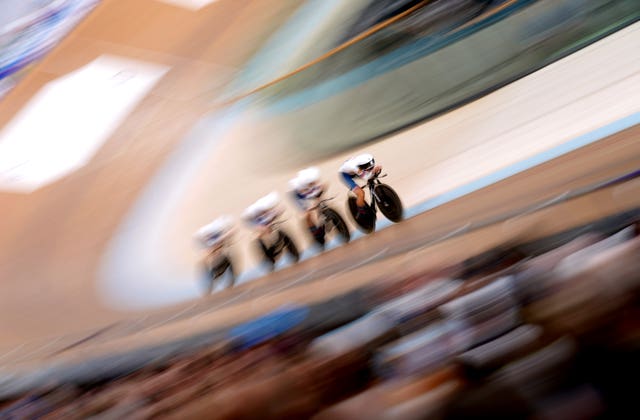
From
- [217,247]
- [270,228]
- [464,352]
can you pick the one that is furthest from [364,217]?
[464,352]

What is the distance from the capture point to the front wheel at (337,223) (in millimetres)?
1917

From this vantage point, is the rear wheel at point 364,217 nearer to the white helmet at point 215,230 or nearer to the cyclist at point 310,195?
the cyclist at point 310,195

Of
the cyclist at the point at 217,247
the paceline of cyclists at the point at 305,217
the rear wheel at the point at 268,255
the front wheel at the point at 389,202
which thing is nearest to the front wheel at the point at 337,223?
the paceline of cyclists at the point at 305,217

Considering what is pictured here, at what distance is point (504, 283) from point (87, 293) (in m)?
1.74

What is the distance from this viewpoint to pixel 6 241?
296cm

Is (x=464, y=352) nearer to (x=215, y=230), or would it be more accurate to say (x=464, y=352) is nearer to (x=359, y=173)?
(x=359, y=173)

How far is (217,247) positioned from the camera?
87.9 inches

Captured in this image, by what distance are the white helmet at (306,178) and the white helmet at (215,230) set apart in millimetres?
275

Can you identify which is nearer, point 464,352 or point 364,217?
point 464,352

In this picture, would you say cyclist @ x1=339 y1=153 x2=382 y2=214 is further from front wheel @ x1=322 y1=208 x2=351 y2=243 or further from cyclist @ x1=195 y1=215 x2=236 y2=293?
cyclist @ x1=195 y1=215 x2=236 y2=293

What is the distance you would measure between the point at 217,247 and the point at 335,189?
47cm

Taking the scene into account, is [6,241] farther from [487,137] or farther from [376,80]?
[487,137]

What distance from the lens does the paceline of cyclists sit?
6.12 ft

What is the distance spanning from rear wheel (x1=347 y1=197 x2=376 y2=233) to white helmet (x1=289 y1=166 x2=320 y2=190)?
158 millimetres
